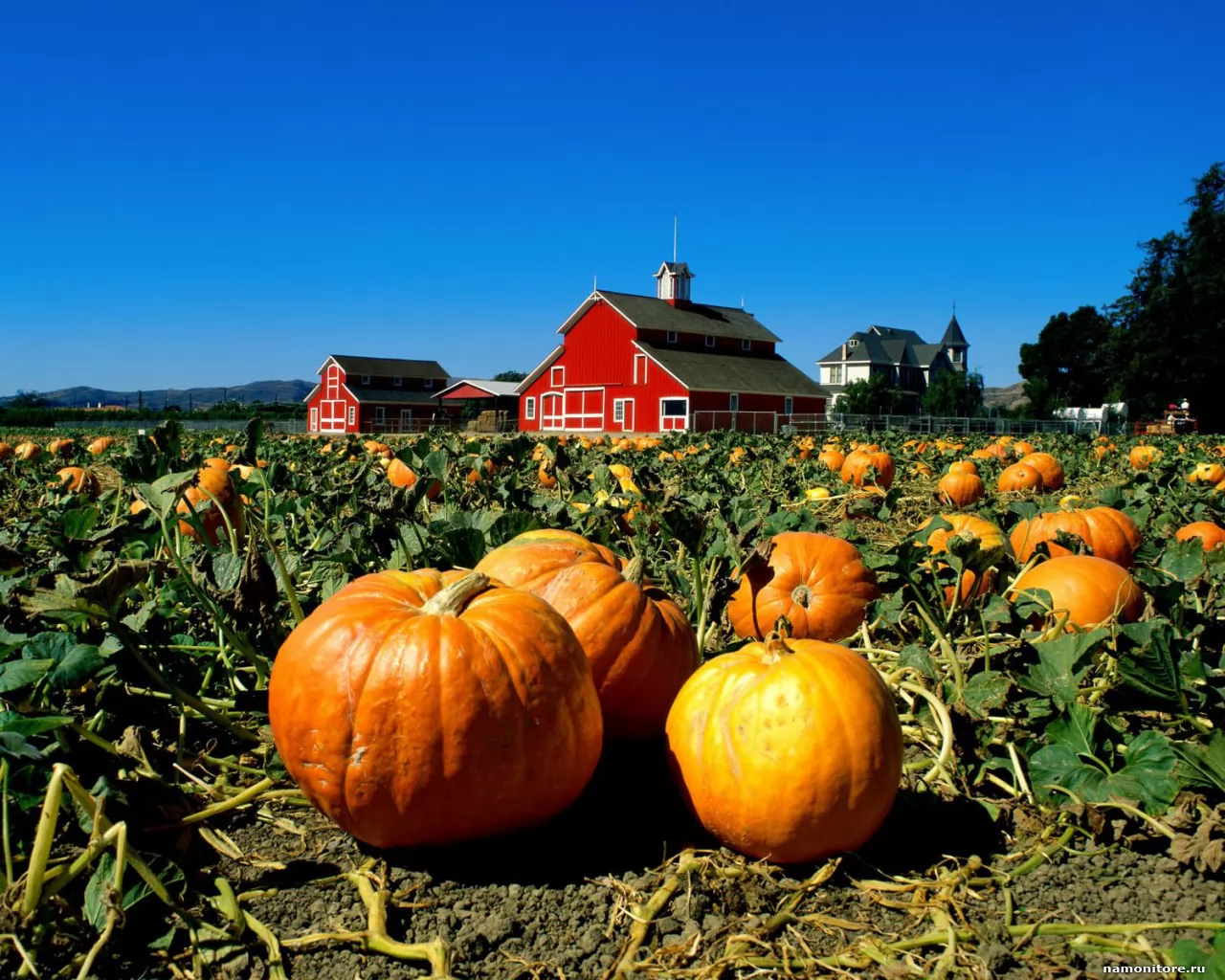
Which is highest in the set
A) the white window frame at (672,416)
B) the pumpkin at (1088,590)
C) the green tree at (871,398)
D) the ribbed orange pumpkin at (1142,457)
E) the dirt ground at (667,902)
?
the green tree at (871,398)

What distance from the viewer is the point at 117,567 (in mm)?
2084

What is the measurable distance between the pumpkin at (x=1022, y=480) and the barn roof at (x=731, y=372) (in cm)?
3208

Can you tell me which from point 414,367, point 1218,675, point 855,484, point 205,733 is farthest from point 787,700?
point 414,367

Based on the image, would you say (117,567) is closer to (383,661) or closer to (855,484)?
(383,661)

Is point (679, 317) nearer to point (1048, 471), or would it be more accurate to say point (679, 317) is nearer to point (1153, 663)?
point (1048, 471)

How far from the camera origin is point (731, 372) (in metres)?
45.5

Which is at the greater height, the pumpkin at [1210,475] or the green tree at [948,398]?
the green tree at [948,398]

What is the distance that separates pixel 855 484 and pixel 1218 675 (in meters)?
6.19

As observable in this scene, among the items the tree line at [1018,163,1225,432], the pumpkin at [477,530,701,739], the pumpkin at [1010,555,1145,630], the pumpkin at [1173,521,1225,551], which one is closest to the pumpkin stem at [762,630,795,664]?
the pumpkin at [477,530,701,739]

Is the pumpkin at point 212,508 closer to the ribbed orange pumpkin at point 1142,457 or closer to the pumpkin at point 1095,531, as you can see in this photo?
the pumpkin at point 1095,531

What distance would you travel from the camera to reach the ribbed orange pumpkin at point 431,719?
1941mm

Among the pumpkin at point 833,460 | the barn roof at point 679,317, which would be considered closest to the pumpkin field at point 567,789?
the pumpkin at point 833,460

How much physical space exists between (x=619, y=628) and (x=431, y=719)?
65 cm

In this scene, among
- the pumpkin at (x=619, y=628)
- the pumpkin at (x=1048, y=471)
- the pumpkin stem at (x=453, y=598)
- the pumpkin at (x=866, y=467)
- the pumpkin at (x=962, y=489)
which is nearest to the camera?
the pumpkin stem at (x=453, y=598)
